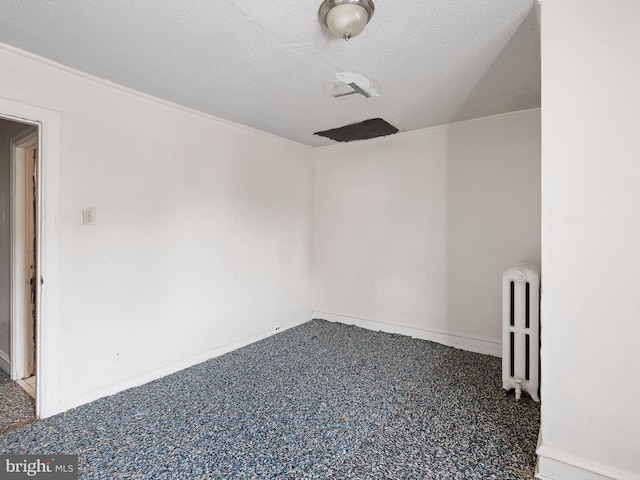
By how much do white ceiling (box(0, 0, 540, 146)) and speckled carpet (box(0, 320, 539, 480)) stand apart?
2.27 metres

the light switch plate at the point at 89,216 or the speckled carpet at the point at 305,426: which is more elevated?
the light switch plate at the point at 89,216

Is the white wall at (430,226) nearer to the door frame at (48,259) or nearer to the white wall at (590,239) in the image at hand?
the white wall at (590,239)

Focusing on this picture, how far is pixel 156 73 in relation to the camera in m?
2.21

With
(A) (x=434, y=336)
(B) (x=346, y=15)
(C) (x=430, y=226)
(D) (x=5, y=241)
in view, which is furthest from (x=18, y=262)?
(A) (x=434, y=336)

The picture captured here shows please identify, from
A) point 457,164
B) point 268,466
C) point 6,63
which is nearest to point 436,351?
point 457,164

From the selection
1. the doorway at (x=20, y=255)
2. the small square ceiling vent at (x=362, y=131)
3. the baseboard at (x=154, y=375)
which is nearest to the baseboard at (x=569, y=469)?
the baseboard at (x=154, y=375)

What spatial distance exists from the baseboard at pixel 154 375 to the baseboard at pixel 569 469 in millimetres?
2620

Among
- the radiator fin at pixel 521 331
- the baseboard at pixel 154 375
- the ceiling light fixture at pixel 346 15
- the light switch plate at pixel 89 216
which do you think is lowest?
the baseboard at pixel 154 375

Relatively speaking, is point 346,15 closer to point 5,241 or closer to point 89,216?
point 89,216

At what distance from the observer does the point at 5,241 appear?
9.50 ft

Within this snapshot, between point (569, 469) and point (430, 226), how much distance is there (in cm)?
237

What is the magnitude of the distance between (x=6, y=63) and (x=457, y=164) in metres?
3.59

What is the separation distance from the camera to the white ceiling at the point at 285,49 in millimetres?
1563

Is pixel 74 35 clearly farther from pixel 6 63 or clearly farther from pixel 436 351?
pixel 436 351
